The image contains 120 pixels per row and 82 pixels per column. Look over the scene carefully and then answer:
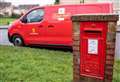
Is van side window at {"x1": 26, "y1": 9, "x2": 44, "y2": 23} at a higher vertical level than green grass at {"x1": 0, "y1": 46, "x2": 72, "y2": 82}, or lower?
higher

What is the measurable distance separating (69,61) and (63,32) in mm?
3564

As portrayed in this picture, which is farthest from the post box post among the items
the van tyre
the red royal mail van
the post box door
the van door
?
the van tyre

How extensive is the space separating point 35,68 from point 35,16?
6.08 meters

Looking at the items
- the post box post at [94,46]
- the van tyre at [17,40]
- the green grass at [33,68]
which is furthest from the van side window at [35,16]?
the post box post at [94,46]

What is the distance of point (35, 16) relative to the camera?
48.5ft

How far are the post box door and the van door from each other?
8.17 m

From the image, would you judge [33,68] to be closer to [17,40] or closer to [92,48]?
[92,48]

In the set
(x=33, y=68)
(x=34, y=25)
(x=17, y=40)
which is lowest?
(x=17, y=40)

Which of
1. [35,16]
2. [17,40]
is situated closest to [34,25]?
[35,16]

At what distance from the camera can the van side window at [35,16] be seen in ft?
47.9

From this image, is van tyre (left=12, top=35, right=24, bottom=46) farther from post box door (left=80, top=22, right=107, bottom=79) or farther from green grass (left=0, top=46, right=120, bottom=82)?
post box door (left=80, top=22, right=107, bottom=79)

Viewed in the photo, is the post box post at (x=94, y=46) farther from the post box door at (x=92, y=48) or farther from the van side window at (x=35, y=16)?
the van side window at (x=35, y=16)

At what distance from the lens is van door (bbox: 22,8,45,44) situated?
47.9ft

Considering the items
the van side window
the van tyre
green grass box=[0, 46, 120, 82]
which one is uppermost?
the van side window
